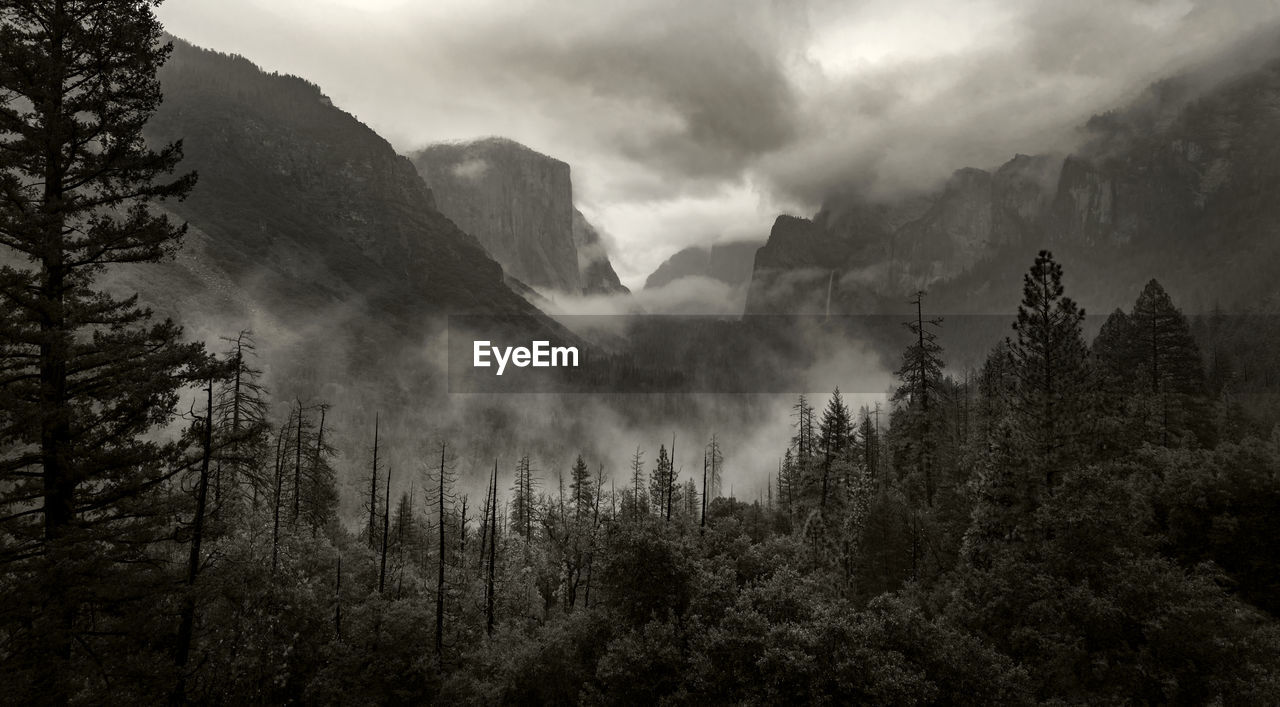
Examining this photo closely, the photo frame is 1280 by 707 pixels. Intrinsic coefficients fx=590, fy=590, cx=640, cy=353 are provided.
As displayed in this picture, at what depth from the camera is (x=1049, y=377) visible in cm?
2925

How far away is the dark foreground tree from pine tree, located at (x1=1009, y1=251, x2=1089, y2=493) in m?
33.2

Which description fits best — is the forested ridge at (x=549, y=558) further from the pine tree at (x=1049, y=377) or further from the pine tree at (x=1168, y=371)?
the pine tree at (x=1168, y=371)

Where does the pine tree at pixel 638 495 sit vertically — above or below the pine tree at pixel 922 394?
below

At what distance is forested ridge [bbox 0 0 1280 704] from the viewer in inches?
543

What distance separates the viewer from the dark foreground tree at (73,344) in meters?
12.7

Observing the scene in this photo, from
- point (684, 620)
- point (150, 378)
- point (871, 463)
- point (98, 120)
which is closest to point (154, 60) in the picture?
point (98, 120)

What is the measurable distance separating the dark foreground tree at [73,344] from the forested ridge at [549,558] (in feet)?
0.24

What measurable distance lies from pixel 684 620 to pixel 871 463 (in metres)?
54.3

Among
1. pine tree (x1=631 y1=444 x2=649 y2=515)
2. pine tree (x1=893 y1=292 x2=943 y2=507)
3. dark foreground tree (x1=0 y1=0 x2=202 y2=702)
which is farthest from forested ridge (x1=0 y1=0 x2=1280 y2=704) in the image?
pine tree (x1=631 y1=444 x2=649 y2=515)

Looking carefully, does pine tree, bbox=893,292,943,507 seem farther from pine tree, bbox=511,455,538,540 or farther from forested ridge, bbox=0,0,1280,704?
pine tree, bbox=511,455,538,540

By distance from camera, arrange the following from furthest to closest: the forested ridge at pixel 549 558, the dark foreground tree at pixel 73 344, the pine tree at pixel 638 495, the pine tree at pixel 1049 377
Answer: the pine tree at pixel 638 495
the pine tree at pixel 1049 377
the forested ridge at pixel 549 558
the dark foreground tree at pixel 73 344

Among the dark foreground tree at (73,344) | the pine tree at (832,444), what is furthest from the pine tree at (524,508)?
the dark foreground tree at (73,344)

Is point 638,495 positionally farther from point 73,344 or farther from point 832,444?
point 73,344

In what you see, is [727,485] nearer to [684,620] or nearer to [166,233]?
[684,620]
